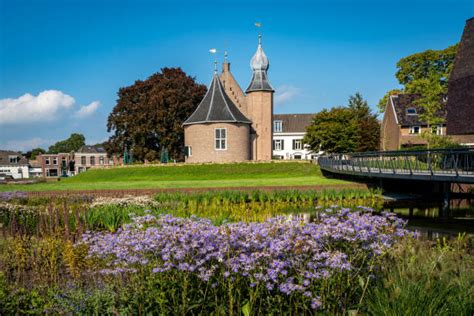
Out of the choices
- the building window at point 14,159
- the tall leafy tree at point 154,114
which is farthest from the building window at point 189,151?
the building window at point 14,159

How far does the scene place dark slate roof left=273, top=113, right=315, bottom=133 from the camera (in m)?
75.9

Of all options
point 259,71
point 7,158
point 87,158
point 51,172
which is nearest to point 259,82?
point 259,71

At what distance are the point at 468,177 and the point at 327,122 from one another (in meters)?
33.1

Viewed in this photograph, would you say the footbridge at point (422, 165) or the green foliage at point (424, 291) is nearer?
the green foliage at point (424, 291)

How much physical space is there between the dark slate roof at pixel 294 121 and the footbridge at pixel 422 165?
5033 cm

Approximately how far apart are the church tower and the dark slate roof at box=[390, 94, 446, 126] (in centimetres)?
1685

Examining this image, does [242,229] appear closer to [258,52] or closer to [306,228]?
[306,228]

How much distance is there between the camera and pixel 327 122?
47.3 m

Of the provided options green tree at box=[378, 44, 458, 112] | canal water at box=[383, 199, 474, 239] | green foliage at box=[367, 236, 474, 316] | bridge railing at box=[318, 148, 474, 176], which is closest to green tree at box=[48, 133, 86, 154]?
green tree at box=[378, 44, 458, 112]

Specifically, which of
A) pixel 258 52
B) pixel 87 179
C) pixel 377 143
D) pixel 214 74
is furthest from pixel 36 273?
pixel 377 143

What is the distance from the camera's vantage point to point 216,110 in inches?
1774

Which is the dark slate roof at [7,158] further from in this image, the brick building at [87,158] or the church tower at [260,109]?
the church tower at [260,109]

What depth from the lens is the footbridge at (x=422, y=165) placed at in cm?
1572

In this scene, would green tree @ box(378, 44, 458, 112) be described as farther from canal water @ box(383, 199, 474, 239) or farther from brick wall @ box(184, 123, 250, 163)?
canal water @ box(383, 199, 474, 239)
